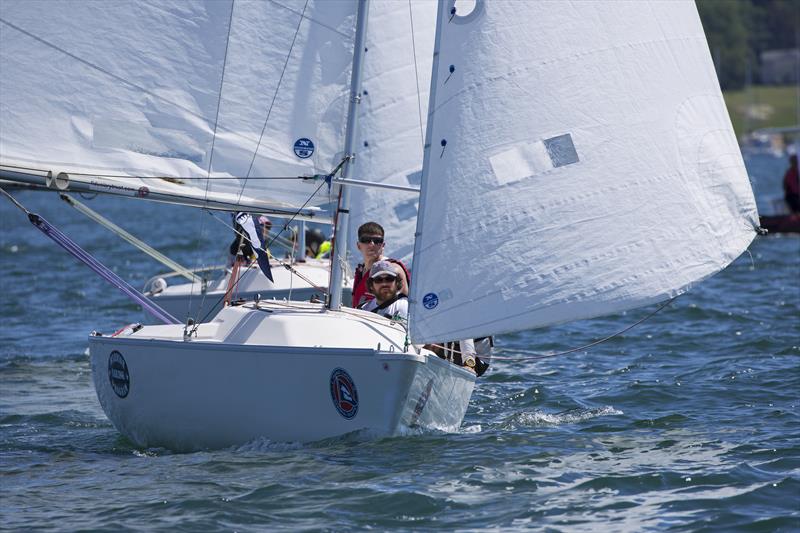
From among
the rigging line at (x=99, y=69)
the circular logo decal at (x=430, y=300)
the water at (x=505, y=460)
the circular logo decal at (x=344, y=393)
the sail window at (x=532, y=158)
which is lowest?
the water at (x=505, y=460)

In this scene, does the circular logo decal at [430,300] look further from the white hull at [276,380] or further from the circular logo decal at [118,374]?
the circular logo decal at [118,374]

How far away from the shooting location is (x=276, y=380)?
8531 millimetres

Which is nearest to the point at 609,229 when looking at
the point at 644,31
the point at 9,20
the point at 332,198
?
the point at 644,31

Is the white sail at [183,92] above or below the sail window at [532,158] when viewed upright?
above

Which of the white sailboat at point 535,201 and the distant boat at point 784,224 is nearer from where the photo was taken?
the white sailboat at point 535,201

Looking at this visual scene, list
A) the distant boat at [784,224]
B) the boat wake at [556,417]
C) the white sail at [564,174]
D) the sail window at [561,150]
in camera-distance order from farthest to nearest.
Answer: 1. the distant boat at [784,224]
2. the boat wake at [556,417]
3. the sail window at [561,150]
4. the white sail at [564,174]

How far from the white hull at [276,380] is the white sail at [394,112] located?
4.96 metres

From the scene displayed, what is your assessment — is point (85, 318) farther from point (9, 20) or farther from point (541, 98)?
point (541, 98)

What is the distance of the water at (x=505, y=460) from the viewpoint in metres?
7.53

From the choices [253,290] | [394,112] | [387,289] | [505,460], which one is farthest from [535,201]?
[253,290]

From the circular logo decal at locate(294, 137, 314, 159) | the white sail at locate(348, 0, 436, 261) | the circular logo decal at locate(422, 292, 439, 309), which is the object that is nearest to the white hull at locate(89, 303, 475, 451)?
the circular logo decal at locate(422, 292, 439, 309)

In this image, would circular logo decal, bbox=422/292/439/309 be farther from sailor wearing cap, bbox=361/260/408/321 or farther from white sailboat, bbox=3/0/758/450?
sailor wearing cap, bbox=361/260/408/321

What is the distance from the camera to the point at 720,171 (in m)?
8.55

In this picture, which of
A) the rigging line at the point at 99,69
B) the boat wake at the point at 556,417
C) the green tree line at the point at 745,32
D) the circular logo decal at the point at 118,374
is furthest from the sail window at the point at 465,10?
the green tree line at the point at 745,32
